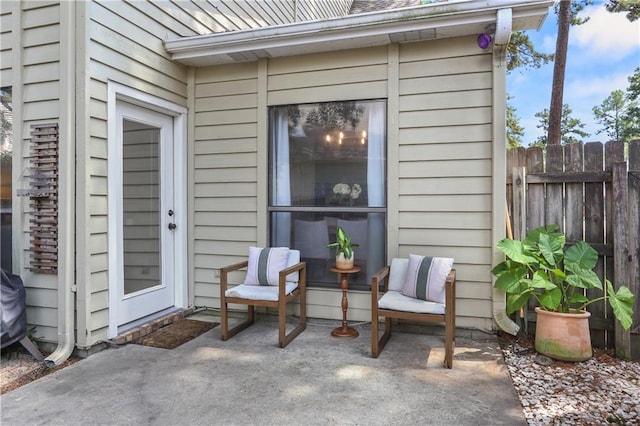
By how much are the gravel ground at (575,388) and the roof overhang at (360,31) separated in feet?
8.24

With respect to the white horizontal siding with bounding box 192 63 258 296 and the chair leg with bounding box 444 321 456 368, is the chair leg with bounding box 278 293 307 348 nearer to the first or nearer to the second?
the white horizontal siding with bounding box 192 63 258 296

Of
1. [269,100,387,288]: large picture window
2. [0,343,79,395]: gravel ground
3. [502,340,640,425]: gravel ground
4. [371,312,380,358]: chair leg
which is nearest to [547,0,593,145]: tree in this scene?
[269,100,387,288]: large picture window

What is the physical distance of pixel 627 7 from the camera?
827cm

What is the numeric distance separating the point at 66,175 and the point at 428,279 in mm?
2743

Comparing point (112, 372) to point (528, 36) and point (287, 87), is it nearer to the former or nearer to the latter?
point (287, 87)

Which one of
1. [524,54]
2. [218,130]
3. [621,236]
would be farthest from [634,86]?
[218,130]

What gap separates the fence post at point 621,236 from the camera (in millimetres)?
2922

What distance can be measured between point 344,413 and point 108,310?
79.7 inches

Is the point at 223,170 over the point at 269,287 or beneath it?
over

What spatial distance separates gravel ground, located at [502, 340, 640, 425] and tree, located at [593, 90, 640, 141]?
21.1 meters

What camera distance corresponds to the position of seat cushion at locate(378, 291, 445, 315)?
2.80 meters

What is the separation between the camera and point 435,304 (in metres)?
2.84

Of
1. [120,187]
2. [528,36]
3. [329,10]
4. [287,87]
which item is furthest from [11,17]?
[528,36]

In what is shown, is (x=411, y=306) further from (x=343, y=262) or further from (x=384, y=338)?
(x=343, y=262)
